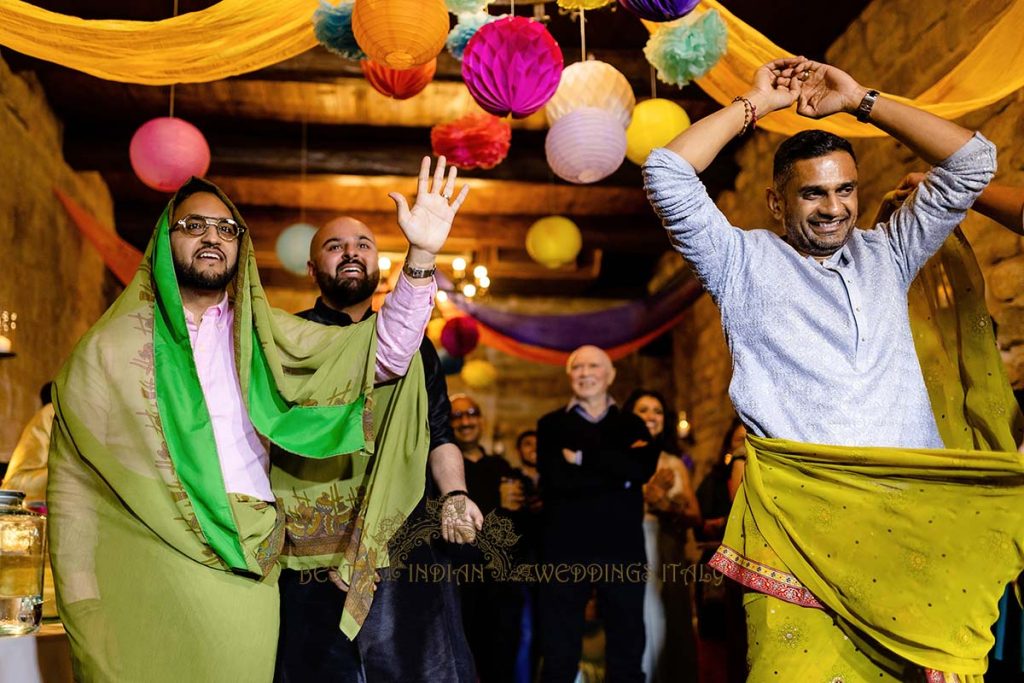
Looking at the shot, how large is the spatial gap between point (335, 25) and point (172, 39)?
558 mm

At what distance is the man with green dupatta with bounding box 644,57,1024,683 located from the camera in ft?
5.90

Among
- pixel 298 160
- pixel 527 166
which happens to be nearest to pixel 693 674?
pixel 527 166

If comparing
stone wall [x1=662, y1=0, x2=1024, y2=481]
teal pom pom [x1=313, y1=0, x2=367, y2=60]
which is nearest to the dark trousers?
stone wall [x1=662, y1=0, x2=1024, y2=481]

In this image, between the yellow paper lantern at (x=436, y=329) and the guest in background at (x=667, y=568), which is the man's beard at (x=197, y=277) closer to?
the guest in background at (x=667, y=568)

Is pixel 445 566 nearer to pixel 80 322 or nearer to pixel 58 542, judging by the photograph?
pixel 58 542

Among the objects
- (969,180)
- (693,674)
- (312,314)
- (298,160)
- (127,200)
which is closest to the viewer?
(969,180)

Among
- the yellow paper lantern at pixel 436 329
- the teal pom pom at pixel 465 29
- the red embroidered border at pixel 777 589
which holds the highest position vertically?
the teal pom pom at pixel 465 29

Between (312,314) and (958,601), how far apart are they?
1867 mm

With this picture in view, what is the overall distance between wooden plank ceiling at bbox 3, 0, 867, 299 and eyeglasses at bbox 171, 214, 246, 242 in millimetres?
1987

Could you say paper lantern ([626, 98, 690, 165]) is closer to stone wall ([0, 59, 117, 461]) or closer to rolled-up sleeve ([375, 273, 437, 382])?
rolled-up sleeve ([375, 273, 437, 382])

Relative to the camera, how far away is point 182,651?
2031 mm

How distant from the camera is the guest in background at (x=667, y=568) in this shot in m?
4.54

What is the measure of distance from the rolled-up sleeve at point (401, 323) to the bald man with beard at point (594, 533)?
5.34ft

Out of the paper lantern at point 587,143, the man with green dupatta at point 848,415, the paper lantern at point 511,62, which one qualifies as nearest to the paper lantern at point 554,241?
the paper lantern at point 587,143
